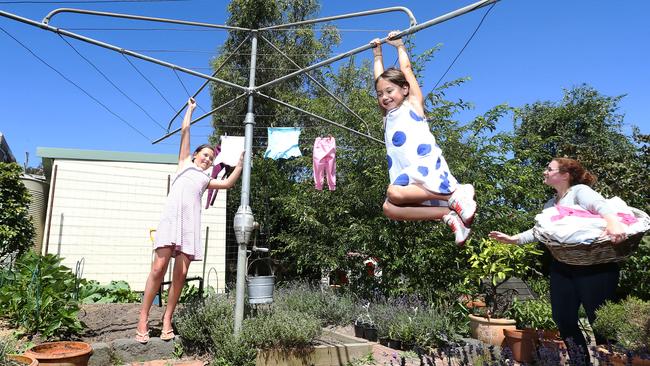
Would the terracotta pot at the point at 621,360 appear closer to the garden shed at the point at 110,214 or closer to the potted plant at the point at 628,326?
the potted plant at the point at 628,326

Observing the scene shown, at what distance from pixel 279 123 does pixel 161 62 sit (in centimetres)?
1042

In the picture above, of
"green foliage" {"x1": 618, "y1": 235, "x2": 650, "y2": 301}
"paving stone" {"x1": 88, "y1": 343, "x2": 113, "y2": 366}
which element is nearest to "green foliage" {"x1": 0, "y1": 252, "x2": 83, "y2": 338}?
"paving stone" {"x1": 88, "y1": 343, "x2": 113, "y2": 366}

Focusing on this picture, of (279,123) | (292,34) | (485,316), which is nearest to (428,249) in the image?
(485,316)

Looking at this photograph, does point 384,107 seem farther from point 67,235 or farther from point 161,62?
point 67,235

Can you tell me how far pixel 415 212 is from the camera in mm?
2623

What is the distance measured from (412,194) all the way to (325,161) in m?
4.72

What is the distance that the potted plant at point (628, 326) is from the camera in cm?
276

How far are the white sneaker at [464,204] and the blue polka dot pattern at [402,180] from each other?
265 mm

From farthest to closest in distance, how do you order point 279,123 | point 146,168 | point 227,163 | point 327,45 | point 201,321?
point 327,45
point 279,123
point 146,168
point 227,163
point 201,321

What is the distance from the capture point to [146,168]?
1004cm

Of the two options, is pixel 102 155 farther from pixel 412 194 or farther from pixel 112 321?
pixel 412 194

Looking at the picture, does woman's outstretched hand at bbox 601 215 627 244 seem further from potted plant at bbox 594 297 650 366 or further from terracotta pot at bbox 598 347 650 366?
terracotta pot at bbox 598 347 650 366

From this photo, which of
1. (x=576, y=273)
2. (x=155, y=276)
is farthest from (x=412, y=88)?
(x=155, y=276)

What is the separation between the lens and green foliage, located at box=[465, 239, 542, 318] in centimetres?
551
